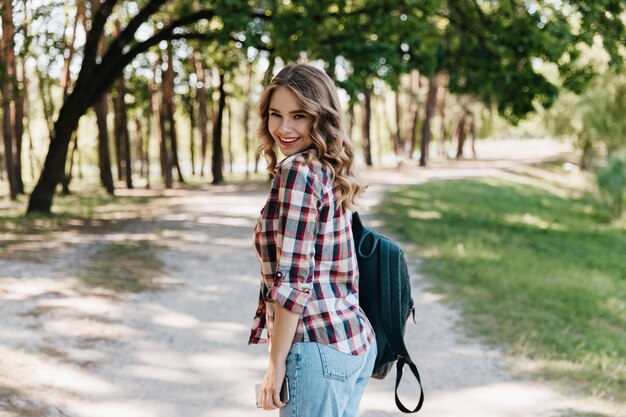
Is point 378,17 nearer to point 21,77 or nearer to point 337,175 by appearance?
point 337,175

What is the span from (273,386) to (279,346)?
0.14m

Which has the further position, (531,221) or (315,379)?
(531,221)

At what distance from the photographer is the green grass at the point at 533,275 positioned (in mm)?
6250

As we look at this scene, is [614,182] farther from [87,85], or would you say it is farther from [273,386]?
[273,386]

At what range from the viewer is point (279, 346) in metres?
2.12

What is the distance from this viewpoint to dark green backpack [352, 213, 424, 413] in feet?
7.84

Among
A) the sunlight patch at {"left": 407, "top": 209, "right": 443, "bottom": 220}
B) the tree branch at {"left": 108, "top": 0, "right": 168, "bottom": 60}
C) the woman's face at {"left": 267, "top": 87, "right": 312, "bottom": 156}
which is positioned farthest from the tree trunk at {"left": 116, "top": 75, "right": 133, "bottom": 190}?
the woman's face at {"left": 267, "top": 87, "right": 312, "bottom": 156}

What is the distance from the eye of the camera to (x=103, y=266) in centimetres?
934

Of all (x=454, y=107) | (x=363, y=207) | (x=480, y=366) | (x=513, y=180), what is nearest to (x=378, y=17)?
(x=480, y=366)

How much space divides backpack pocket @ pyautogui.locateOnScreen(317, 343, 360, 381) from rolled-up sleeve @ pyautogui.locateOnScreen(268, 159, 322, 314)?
0.53 feet

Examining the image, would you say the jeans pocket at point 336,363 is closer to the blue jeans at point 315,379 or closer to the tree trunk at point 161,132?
the blue jeans at point 315,379

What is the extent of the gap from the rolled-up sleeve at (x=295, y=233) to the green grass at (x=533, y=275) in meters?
3.98

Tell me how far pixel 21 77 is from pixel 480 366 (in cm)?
1882

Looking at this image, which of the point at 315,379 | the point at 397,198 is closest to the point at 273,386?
the point at 315,379
